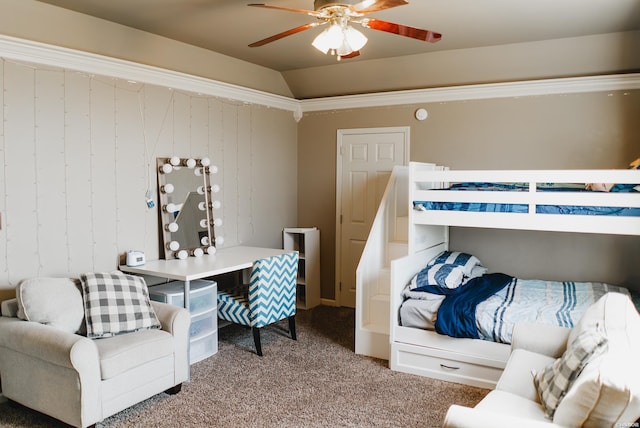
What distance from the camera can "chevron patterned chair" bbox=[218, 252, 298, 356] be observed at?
3.72 meters

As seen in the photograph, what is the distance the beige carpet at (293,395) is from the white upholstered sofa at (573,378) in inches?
26.1

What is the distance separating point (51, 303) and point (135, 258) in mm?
862

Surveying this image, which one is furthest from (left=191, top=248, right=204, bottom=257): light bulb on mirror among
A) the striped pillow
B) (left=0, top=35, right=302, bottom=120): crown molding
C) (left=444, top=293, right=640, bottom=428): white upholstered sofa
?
(left=444, top=293, right=640, bottom=428): white upholstered sofa

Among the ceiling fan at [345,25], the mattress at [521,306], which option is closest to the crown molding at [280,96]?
the ceiling fan at [345,25]

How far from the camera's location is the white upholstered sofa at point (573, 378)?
1580mm

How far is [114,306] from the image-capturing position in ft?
10.0

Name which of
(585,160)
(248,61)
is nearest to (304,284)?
(248,61)

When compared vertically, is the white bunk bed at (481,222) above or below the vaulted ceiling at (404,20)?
below

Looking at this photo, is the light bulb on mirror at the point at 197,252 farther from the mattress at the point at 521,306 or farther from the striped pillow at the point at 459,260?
the striped pillow at the point at 459,260

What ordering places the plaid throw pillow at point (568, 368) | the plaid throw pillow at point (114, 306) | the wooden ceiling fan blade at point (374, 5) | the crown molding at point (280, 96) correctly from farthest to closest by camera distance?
the crown molding at point (280, 96), the plaid throw pillow at point (114, 306), the wooden ceiling fan blade at point (374, 5), the plaid throw pillow at point (568, 368)

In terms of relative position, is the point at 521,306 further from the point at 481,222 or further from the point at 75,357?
the point at 75,357

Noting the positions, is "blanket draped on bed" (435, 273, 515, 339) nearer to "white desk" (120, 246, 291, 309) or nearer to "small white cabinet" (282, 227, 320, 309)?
"white desk" (120, 246, 291, 309)

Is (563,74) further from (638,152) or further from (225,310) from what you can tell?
(225,310)

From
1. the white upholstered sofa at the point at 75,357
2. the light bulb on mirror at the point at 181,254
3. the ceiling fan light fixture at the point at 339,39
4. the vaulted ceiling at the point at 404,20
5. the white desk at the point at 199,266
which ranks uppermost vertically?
the vaulted ceiling at the point at 404,20
